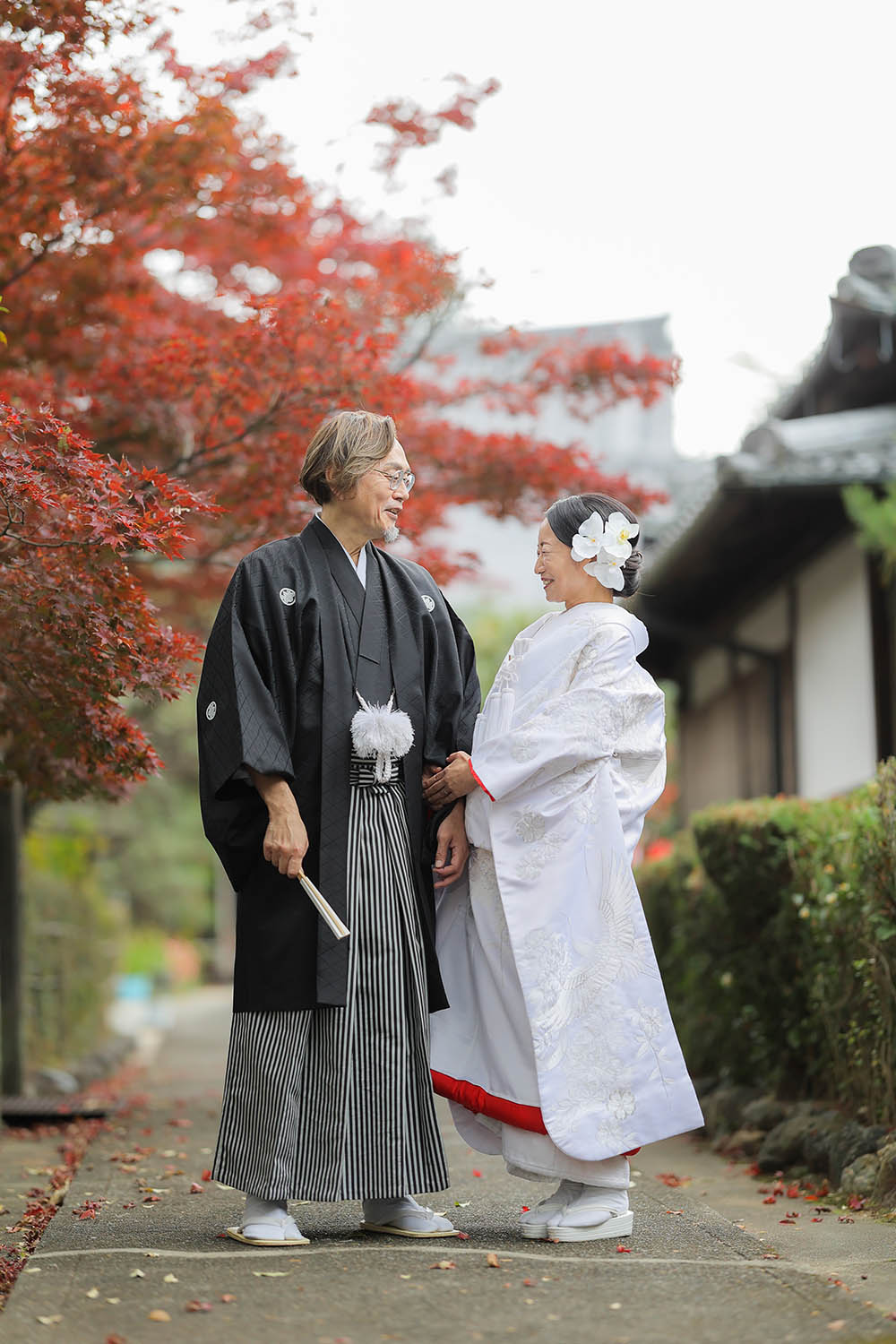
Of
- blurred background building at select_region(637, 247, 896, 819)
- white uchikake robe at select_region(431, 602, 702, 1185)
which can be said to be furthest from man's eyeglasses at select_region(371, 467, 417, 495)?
blurred background building at select_region(637, 247, 896, 819)

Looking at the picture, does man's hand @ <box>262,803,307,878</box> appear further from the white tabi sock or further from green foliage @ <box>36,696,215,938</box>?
green foliage @ <box>36,696,215,938</box>

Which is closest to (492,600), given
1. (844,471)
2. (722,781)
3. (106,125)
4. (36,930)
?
(722,781)

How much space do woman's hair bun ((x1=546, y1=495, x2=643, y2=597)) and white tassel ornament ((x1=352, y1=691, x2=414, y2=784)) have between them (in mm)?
715

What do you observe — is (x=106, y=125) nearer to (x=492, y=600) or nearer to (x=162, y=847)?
(x=162, y=847)

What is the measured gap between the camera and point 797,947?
20.1 feet

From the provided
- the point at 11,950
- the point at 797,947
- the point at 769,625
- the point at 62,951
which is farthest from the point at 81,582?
the point at 62,951

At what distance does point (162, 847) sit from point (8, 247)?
2200cm

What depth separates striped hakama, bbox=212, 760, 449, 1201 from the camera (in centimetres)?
368

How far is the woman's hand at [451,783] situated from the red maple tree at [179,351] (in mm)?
954

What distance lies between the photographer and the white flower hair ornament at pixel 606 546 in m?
4.09

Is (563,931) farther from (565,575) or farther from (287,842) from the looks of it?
(565,575)

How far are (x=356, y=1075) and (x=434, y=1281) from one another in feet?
2.00

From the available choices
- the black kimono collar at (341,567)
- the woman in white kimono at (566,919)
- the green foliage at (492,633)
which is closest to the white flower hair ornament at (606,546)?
the woman in white kimono at (566,919)

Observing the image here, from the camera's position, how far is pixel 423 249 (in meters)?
7.34
